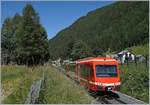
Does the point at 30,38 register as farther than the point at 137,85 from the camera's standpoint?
Yes

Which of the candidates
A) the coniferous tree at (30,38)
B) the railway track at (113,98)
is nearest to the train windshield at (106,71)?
the railway track at (113,98)

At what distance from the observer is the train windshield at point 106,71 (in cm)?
2403

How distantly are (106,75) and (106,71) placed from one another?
1.05ft

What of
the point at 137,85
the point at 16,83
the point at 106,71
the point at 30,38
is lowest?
the point at 137,85

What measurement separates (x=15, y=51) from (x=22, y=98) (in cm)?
6424

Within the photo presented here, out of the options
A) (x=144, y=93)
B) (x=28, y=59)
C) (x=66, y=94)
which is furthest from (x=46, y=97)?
(x=28, y=59)

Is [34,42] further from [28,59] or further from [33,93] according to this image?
[33,93]

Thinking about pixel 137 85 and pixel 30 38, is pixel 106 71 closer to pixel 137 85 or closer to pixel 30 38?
pixel 137 85

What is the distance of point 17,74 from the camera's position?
66.4 ft

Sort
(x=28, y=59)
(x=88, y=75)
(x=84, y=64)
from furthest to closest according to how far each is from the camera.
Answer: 1. (x=28, y=59)
2. (x=84, y=64)
3. (x=88, y=75)

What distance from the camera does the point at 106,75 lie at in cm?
2400

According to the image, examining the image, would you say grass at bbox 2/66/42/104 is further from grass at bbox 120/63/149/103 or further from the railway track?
grass at bbox 120/63/149/103

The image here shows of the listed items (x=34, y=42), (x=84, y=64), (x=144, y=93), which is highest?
(x=34, y=42)

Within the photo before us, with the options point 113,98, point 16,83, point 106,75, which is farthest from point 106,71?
point 16,83
